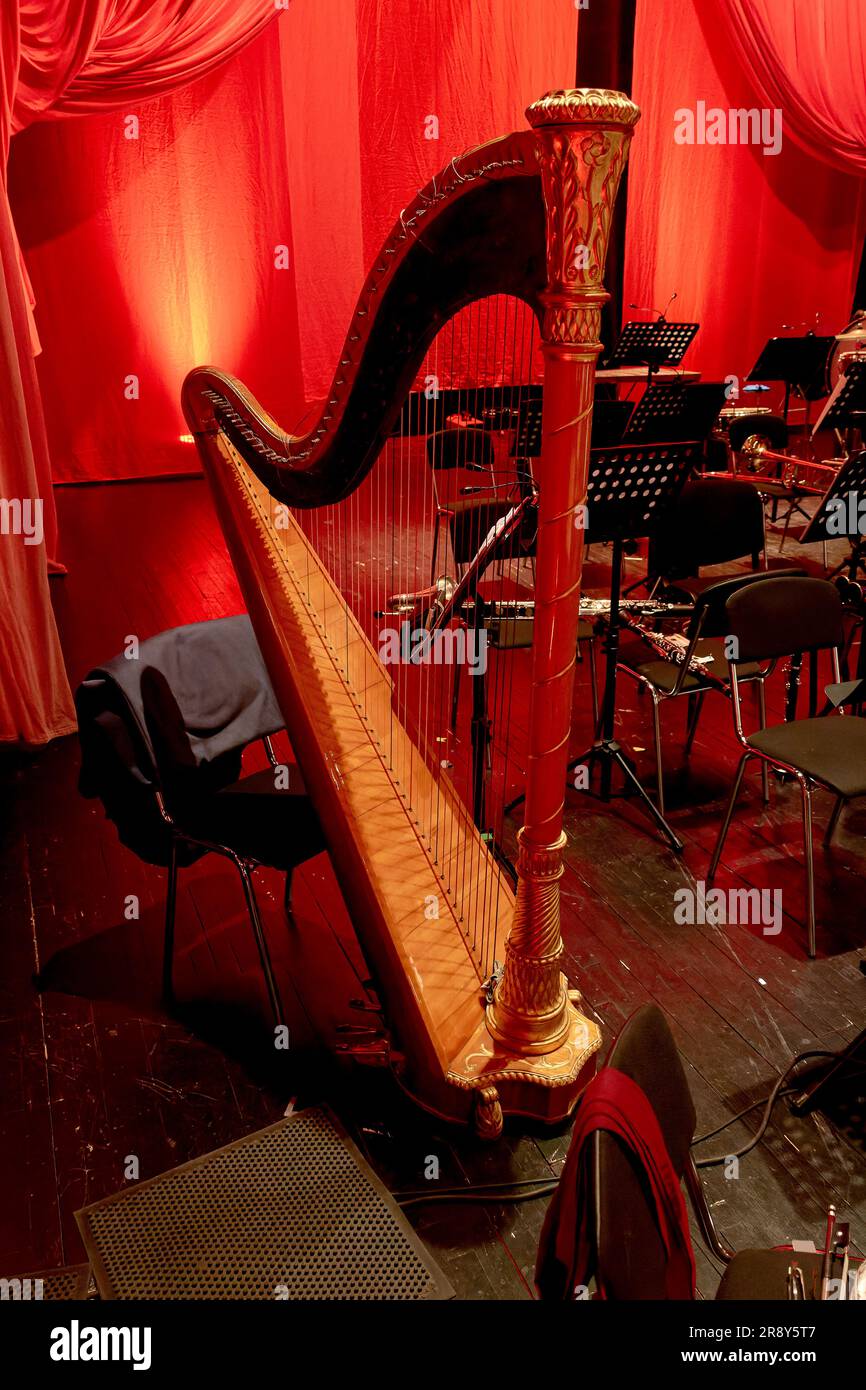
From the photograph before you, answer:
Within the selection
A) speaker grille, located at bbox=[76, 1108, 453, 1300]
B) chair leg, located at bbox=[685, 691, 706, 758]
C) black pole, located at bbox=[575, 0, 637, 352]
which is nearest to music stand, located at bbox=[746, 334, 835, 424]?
black pole, located at bbox=[575, 0, 637, 352]

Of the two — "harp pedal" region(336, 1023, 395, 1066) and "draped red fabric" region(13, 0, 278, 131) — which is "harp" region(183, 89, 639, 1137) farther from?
"draped red fabric" region(13, 0, 278, 131)

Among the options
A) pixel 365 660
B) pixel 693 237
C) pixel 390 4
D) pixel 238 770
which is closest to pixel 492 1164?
pixel 238 770

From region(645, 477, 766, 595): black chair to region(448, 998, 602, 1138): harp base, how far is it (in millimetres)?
2134

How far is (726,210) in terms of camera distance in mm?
8484

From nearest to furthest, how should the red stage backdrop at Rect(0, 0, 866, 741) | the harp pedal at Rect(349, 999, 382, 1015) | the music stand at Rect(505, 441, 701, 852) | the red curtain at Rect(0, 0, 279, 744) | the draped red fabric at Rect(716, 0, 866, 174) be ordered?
the harp pedal at Rect(349, 999, 382, 1015) → the music stand at Rect(505, 441, 701, 852) → the red curtain at Rect(0, 0, 279, 744) → the red stage backdrop at Rect(0, 0, 866, 741) → the draped red fabric at Rect(716, 0, 866, 174)

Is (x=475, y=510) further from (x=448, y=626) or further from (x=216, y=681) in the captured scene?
(x=216, y=681)

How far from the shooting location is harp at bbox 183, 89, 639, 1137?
135 centimetres

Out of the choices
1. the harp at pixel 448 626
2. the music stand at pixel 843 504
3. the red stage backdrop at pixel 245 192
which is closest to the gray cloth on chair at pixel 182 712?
the harp at pixel 448 626

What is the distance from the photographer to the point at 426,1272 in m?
1.78

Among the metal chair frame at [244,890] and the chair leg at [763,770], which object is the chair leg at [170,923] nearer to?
the metal chair frame at [244,890]

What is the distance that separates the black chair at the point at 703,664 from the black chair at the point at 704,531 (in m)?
0.52

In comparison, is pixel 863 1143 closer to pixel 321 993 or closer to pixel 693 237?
pixel 321 993

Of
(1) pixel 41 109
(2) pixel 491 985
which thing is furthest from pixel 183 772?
(1) pixel 41 109

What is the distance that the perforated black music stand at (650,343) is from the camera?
677 cm
